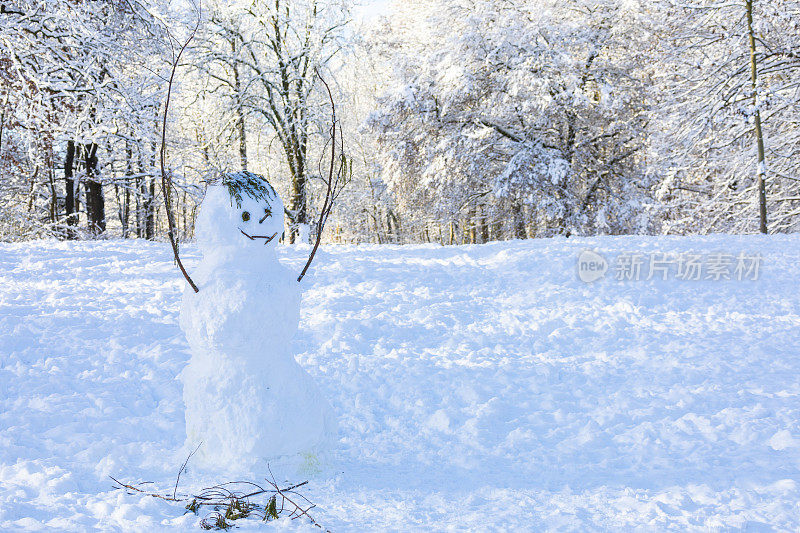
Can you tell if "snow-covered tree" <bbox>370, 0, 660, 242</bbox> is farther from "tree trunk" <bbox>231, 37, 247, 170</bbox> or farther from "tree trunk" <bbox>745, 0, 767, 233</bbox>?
"tree trunk" <bbox>231, 37, 247, 170</bbox>

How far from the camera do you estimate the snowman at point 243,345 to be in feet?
10.1

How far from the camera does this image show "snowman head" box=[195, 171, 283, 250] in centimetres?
317

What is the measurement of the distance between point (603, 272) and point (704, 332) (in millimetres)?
1775

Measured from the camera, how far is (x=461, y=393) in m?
4.76

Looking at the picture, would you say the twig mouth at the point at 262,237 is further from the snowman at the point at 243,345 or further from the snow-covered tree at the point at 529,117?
the snow-covered tree at the point at 529,117

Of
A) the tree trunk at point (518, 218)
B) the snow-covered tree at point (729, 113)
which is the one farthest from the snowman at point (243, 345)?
the tree trunk at point (518, 218)

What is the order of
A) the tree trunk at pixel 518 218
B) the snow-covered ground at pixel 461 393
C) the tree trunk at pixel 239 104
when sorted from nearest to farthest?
1. the snow-covered ground at pixel 461 393
2. the tree trunk at pixel 239 104
3. the tree trunk at pixel 518 218

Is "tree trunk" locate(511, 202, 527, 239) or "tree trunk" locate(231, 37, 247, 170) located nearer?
"tree trunk" locate(231, 37, 247, 170)

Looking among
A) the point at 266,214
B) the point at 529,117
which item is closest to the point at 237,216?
the point at 266,214

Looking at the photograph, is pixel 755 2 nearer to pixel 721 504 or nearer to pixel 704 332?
pixel 704 332

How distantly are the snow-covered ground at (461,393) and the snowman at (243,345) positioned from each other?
22 cm

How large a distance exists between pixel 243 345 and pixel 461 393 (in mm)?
2252

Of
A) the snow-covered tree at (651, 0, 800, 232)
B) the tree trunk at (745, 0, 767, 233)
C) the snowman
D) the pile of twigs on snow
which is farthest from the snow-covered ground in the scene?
the snow-covered tree at (651, 0, 800, 232)

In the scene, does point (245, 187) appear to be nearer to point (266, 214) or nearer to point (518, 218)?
point (266, 214)
